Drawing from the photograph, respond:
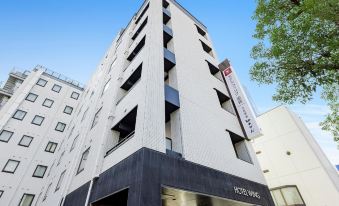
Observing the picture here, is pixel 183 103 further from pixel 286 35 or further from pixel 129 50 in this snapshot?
pixel 129 50

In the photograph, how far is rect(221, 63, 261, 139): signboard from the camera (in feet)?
39.9

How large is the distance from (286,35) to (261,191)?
881 centimetres

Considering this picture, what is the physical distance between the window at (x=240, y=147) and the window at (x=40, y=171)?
2013cm

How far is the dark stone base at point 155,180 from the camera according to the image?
582 centimetres

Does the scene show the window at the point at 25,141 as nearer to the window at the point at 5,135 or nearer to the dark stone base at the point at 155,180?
the window at the point at 5,135

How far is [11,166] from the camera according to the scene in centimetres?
1895

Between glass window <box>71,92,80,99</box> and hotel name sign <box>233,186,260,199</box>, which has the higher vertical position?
glass window <box>71,92,80,99</box>

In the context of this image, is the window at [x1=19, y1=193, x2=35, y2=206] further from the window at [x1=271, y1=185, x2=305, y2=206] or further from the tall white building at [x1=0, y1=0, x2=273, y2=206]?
the window at [x1=271, y1=185, x2=305, y2=206]

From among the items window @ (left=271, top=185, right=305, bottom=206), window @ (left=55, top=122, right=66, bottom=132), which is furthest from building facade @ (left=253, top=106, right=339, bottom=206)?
window @ (left=55, top=122, right=66, bottom=132)

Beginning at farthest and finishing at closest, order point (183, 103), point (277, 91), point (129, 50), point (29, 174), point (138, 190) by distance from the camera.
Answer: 1. point (29, 174)
2. point (129, 50)
3. point (277, 91)
4. point (183, 103)
5. point (138, 190)

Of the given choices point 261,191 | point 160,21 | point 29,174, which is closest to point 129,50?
point 160,21

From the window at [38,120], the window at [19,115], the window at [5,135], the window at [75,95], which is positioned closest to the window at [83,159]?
the window at [5,135]

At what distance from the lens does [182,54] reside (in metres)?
13.6

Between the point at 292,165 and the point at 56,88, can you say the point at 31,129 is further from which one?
the point at 292,165
